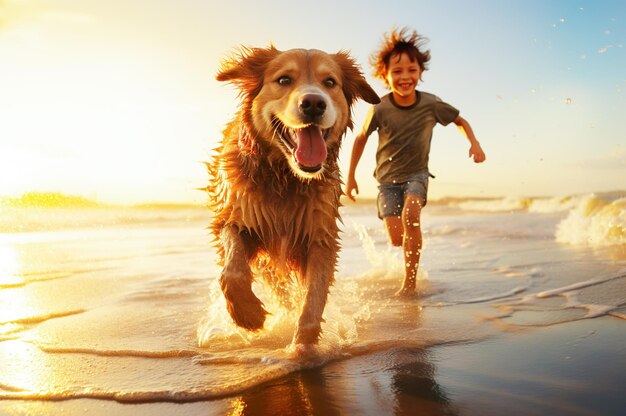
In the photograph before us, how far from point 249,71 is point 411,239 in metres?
2.46

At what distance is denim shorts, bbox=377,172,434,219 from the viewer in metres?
5.55

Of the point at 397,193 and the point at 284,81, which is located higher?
the point at 284,81

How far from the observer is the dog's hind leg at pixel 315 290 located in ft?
10.2

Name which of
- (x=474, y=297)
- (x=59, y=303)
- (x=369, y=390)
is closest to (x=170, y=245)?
(x=59, y=303)

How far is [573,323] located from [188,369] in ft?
7.79

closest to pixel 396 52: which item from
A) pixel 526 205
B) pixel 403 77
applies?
pixel 403 77

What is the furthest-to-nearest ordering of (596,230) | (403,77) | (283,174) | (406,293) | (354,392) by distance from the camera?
1. (596,230)
2. (403,77)
3. (406,293)
4. (283,174)
5. (354,392)

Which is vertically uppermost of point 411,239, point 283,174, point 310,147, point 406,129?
point 406,129

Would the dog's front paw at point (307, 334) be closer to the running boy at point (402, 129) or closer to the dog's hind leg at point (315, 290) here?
the dog's hind leg at point (315, 290)

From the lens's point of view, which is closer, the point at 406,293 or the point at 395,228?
the point at 406,293

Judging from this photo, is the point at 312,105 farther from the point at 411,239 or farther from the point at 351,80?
the point at 411,239

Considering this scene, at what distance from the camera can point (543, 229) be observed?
39.7 ft

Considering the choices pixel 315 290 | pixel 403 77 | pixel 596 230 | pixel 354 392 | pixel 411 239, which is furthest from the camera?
pixel 596 230

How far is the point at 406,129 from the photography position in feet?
18.5
